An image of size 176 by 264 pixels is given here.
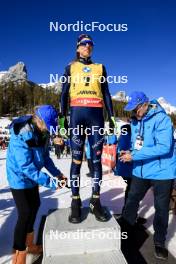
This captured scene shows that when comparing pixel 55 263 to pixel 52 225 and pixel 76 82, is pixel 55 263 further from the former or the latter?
pixel 76 82

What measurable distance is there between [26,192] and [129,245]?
5.72 ft

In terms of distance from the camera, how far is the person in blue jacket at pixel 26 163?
132 inches

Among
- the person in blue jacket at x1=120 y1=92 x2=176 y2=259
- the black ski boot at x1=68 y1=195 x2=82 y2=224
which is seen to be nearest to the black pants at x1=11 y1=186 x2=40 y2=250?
the black ski boot at x1=68 y1=195 x2=82 y2=224

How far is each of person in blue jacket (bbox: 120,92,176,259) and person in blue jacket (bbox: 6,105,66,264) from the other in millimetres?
1067

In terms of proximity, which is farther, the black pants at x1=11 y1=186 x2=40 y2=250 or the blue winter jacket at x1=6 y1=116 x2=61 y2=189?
the black pants at x1=11 y1=186 x2=40 y2=250

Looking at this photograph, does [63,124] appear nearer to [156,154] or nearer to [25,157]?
[25,157]

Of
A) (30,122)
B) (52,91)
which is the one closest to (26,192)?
(30,122)

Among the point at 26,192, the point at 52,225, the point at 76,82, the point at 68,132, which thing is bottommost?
the point at 52,225

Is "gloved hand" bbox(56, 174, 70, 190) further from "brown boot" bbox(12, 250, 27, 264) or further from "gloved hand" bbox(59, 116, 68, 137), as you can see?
"brown boot" bbox(12, 250, 27, 264)

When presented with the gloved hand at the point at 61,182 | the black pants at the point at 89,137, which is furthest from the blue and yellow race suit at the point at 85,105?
the gloved hand at the point at 61,182

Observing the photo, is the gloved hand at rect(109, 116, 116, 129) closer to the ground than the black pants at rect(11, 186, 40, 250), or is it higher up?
higher up

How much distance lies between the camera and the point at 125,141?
495cm

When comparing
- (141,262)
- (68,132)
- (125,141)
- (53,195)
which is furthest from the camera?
(53,195)

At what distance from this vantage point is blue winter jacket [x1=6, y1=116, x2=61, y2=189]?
3326mm
